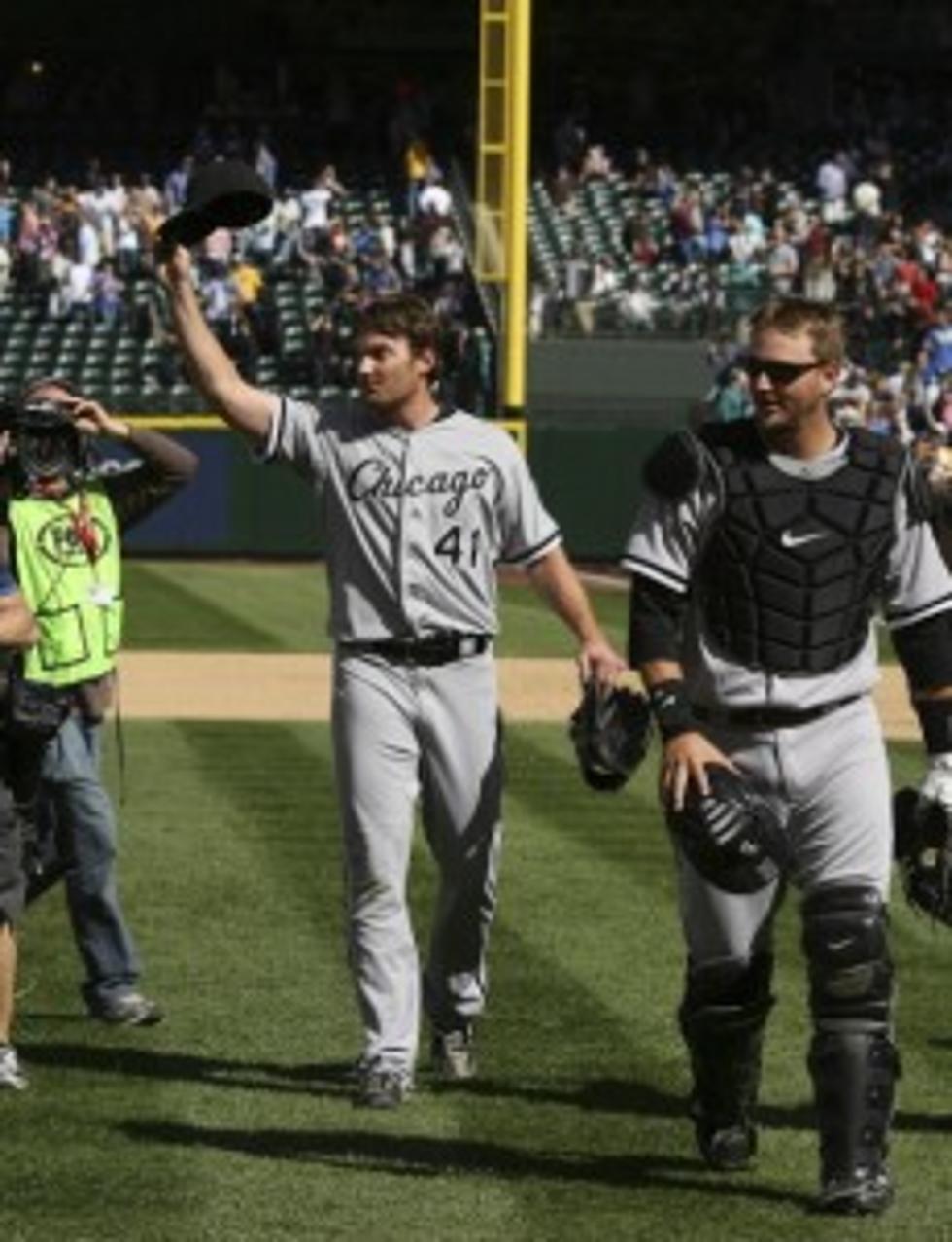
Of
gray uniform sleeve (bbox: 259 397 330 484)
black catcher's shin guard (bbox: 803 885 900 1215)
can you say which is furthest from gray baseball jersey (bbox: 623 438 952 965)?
gray uniform sleeve (bbox: 259 397 330 484)

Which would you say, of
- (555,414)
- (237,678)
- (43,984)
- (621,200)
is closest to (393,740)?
(43,984)

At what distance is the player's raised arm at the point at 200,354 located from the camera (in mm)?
9695

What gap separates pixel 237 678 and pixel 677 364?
15.2 m

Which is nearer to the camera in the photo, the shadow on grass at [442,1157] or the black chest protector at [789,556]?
the black chest protector at [789,556]

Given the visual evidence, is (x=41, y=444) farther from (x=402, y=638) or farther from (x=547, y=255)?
(x=547, y=255)

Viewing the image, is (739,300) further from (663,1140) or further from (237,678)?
(663,1140)

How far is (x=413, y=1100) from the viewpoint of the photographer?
9.93 metres

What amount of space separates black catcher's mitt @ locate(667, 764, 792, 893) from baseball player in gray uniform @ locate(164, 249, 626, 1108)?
113 cm

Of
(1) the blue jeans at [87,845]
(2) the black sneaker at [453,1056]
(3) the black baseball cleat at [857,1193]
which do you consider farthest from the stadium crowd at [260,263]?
(3) the black baseball cleat at [857,1193]

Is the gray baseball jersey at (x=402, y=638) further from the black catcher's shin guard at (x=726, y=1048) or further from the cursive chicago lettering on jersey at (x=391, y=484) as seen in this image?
the black catcher's shin guard at (x=726, y=1048)

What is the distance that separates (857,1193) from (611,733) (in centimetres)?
119

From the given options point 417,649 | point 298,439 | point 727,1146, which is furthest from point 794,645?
point 298,439

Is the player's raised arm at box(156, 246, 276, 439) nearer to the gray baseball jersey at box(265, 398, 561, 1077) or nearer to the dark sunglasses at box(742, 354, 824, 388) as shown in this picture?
the gray baseball jersey at box(265, 398, 561, 1077)

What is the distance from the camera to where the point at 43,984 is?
11.9 meters
